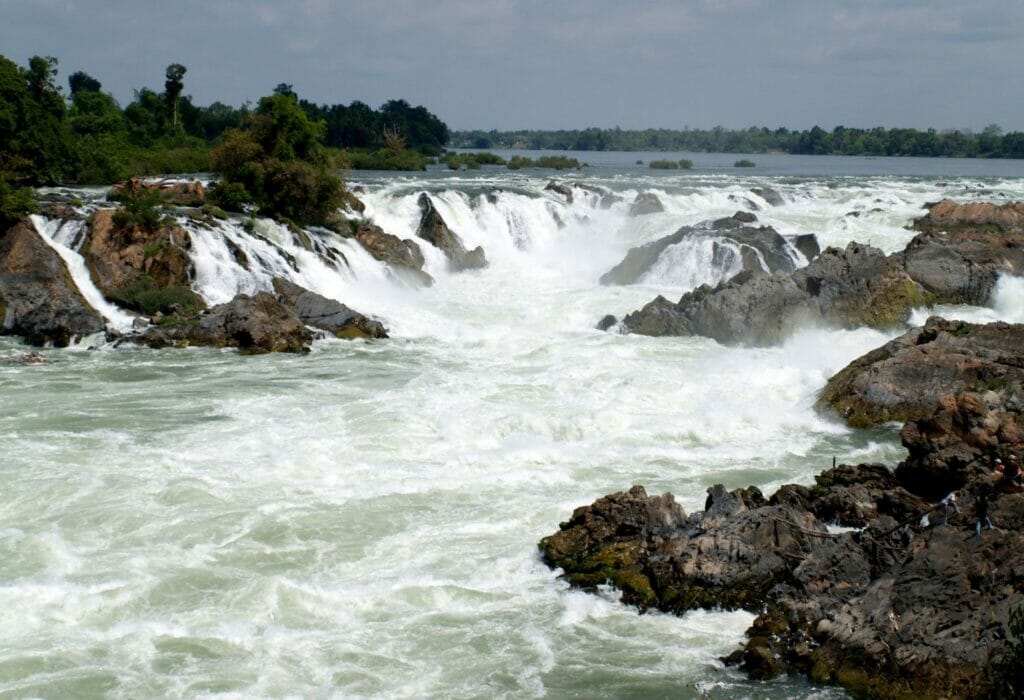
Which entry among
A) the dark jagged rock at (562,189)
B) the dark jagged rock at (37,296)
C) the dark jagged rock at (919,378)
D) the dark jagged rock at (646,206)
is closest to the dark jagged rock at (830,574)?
the dark jagged rock at (919,378)

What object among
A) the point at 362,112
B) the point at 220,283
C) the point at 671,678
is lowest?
the point at 671,678

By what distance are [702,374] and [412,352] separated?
633 centimetres

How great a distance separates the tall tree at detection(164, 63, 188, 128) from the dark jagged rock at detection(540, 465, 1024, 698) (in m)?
57.3

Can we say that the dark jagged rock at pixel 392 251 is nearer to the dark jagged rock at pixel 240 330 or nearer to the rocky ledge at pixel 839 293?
the dark jagged rock at pixel 240 330

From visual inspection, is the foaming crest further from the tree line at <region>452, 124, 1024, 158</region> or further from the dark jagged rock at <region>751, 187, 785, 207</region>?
the tree line at <region>452, 124, 1024, 158</region>

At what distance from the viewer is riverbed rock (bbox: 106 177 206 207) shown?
29131mm

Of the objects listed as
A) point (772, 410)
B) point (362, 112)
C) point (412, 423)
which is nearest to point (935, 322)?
point (772, 410)

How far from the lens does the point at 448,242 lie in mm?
34812

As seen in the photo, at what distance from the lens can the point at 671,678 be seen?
944cm

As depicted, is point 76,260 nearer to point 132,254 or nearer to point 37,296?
point 132,254

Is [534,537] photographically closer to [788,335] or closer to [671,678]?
[671,678]

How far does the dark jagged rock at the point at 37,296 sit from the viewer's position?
22.5 m

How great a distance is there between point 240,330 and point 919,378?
13407mm

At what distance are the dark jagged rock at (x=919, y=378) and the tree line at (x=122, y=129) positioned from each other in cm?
1944
